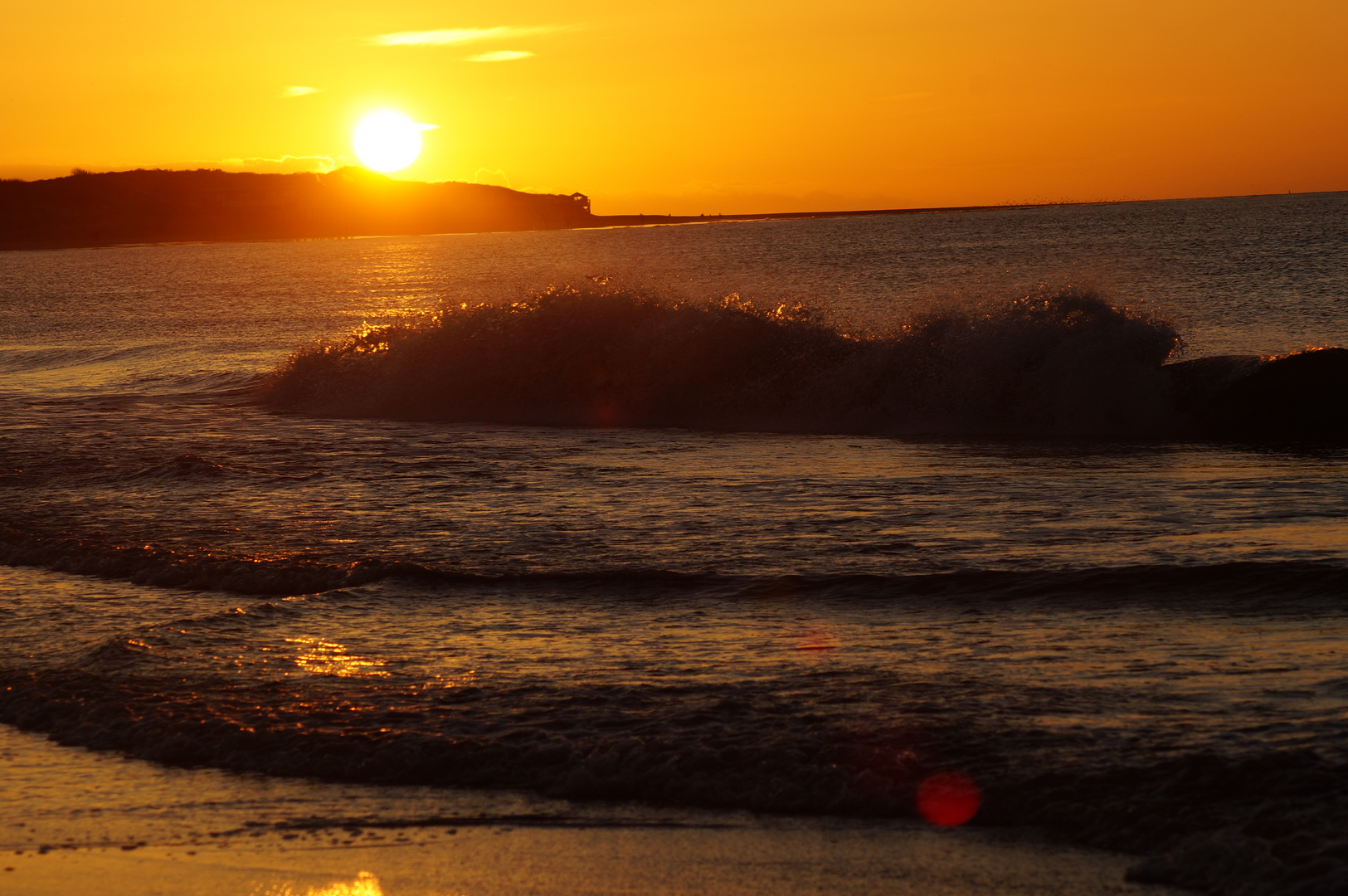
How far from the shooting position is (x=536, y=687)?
5270 mm

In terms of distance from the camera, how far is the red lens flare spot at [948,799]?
13.2 ft

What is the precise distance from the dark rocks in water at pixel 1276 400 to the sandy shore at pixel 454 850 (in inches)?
436

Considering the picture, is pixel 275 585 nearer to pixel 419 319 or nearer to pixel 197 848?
pixel 197 848

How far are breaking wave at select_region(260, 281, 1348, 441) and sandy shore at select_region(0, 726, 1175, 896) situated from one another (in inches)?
448

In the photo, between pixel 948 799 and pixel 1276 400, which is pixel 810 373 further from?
pixel 948 799

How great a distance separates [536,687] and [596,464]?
22.5 feet

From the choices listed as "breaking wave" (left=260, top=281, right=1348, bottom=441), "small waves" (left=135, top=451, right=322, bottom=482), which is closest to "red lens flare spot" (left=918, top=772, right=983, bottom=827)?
"small waves" (left=135, top=451, right=322, bottom=482)

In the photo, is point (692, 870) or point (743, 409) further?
point (743, 409)

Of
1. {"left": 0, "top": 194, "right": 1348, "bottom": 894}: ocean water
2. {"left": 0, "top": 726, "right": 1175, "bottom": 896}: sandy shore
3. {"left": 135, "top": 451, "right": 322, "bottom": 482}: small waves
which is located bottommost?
{"left": 0, "top": 726, "right": 1175, "bottom": 896}: sandy shore

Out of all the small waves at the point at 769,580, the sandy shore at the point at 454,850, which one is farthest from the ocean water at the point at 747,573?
the sandy shore at the point at 454,850

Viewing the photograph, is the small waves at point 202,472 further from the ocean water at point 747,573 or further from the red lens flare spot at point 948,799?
the red lens flare spot at point 948,799

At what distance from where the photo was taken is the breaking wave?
14.5 meters

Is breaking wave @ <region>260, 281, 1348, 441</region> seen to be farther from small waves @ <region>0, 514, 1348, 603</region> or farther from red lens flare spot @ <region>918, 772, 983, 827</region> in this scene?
red lens flare spot @ <region>918, 772, 983, 827</region>

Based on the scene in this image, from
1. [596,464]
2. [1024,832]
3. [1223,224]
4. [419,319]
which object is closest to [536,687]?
[1024,832]
